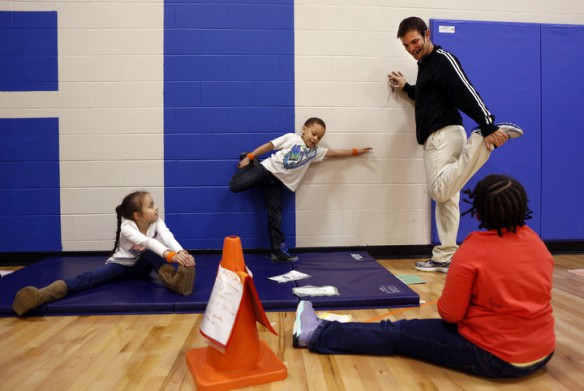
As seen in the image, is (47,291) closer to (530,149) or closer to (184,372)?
(184,372)

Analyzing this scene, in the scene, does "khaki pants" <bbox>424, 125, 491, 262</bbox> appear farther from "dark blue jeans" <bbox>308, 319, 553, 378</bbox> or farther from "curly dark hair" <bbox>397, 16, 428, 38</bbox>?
"dark blue jeans" <bbox>308, 319, 553, 378</bbox>

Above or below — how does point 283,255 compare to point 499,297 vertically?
below

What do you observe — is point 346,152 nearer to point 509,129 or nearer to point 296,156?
point 296,156

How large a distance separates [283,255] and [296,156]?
80 centimetres

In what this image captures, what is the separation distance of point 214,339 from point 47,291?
4.54 feet

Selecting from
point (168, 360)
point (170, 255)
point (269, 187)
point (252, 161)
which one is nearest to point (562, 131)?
point (269, 187)

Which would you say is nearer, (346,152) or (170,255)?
(170,255)

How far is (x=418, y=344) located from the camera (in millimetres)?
1727

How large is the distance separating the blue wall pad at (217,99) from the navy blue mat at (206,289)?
537 millimetres

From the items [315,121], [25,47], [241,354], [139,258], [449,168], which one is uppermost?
[25,47]

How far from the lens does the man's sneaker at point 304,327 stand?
1.89 meters

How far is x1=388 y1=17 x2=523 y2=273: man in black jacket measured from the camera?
3.02m

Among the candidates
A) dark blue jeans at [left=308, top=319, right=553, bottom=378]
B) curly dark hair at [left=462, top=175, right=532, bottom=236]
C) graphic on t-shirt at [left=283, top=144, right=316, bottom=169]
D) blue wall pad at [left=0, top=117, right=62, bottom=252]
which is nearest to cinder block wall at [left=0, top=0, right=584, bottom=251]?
blue wall pad at [left=0, top=117, right=62, bottom=252]

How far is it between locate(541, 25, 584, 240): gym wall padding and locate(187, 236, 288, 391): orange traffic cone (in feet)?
10.8
